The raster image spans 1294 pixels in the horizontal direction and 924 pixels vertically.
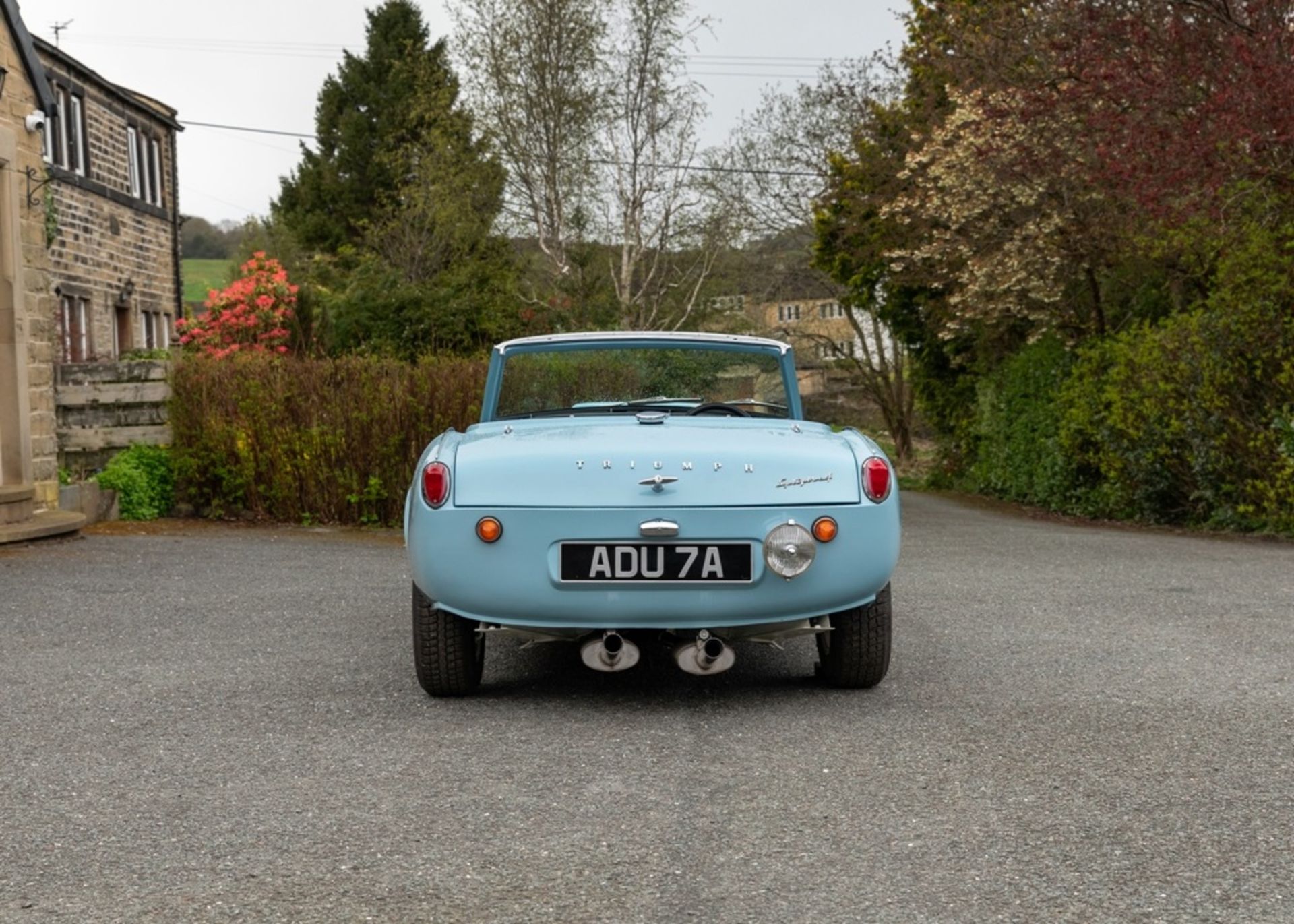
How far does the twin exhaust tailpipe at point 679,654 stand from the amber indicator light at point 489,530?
533mm

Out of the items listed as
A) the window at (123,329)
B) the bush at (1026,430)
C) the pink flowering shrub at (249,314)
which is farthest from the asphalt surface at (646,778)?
the window at (123,329)

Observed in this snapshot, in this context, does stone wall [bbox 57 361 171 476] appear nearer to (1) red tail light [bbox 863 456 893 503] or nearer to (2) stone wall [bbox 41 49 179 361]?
(2) stone wall [bbox 41 49 179 361]

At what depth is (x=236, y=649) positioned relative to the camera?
22.6 ft

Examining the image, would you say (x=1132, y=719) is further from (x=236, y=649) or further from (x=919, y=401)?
(x=919, y=401)

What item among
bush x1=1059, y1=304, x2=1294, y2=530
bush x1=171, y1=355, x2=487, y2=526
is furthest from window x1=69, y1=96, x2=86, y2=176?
bush x1=1059, y1=304, x2=1294, y2=530

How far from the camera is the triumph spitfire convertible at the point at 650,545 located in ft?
16.7

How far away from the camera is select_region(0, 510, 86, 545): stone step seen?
1138 cm

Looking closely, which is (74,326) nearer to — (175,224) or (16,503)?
(175,224)

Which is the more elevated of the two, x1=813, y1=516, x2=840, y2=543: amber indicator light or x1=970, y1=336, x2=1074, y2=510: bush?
x1=813, y1=516, x2=840, y2=543: amber indicator light

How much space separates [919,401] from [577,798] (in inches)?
1012

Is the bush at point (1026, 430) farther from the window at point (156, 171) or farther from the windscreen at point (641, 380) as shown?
the window at point (156, 171)

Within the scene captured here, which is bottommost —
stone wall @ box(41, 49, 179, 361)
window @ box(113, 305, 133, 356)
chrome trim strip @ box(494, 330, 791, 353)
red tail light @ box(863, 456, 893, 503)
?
red tail light @ box(863, 456, 893, 503)

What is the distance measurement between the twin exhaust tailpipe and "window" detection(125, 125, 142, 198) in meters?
22.9

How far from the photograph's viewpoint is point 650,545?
5.09 meters
